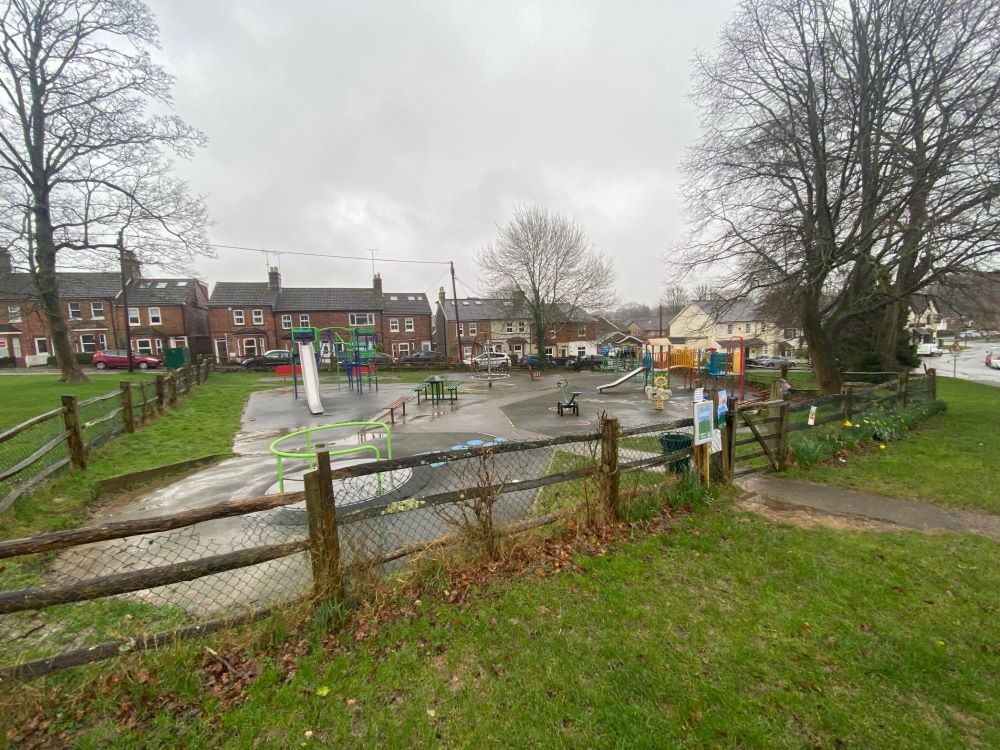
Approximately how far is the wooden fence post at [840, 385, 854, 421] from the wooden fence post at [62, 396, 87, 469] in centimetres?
1425

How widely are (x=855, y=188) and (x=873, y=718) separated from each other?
14705 mm

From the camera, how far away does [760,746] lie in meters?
2.13

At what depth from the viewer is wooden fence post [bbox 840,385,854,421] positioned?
862 cm

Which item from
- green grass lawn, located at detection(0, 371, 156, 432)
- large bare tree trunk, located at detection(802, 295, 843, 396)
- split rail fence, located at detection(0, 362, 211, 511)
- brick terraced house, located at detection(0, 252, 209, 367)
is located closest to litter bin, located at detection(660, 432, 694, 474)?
split rail fence, located at detection(0, 362, 211, 511)

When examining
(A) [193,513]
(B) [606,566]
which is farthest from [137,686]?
(B) [606,566]

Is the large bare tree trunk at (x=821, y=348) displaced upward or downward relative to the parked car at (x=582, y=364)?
upward

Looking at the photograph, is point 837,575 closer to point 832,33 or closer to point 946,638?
point 946,638

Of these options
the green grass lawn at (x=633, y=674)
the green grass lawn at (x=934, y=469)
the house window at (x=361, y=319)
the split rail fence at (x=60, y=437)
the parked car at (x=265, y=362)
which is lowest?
the green grass lawn at (x=934, y=469)

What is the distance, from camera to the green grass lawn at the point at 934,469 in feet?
19.2

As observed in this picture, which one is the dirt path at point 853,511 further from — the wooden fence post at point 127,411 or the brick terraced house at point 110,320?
the brick terraced house at point 110,320

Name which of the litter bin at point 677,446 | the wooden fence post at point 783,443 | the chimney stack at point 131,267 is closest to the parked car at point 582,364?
the chimney stack at point 131,267

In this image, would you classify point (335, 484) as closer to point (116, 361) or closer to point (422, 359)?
point (422, 359)

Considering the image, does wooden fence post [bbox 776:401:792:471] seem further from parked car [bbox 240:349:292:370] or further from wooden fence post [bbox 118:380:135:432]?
parked car [bbox 240:349:292:370]

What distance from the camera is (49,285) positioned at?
18172 mm
